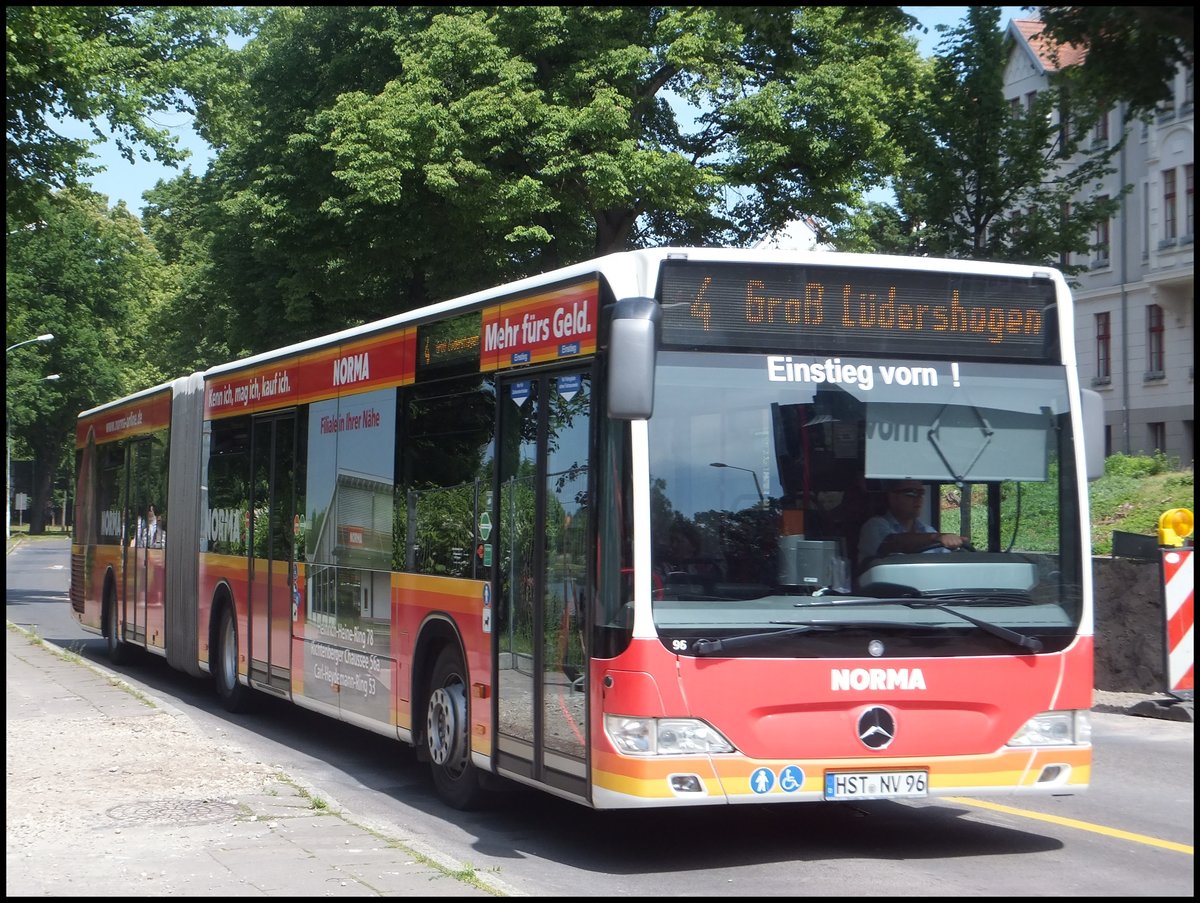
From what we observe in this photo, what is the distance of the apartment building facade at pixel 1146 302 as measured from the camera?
43812 mm

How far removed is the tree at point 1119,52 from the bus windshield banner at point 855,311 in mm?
2491

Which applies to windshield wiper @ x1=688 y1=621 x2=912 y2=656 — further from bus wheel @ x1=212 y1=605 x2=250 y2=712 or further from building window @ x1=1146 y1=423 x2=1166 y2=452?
building window @ x1=1146 y1=423 x2=1166 y2=452

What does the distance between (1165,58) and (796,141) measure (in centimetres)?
2191

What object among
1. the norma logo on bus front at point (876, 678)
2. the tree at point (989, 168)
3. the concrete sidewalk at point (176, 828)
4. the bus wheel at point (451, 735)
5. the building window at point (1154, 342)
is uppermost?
the building window at point (1154, 342)

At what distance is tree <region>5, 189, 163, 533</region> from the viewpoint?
239ft

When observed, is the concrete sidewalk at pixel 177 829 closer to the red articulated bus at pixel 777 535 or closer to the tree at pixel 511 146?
the red articulated bus at pixel 777 535

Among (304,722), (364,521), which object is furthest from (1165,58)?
(304,722)

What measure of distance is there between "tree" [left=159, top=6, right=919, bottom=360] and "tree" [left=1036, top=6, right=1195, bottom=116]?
1877 cm

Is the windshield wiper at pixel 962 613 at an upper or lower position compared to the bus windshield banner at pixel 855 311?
lower

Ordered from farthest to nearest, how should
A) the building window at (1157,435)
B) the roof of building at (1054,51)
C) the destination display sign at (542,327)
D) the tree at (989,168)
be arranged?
the building window at (1157,435), the tree at (989,168), the destination display sign at (542,327), the roof of building at (1054,51)

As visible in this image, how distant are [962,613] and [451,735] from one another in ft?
11.2

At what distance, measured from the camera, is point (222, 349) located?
32625mm

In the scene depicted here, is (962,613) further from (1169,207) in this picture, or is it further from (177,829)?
(1169,207)

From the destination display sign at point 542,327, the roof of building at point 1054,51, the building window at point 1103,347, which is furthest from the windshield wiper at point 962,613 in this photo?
the building window at point 1103,347
